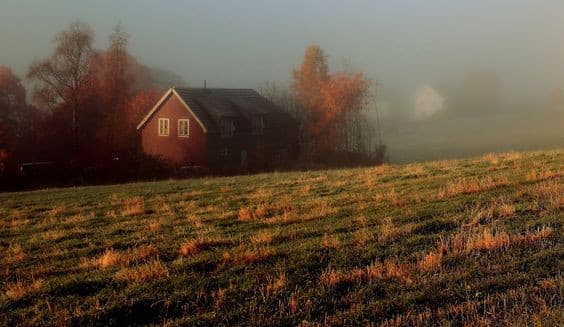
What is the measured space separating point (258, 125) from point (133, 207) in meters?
42.0

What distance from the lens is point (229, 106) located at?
58.8m

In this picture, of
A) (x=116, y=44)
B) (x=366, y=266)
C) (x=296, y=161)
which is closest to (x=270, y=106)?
(x=296, y=161)

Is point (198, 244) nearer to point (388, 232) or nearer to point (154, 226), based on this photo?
point (154, 226)

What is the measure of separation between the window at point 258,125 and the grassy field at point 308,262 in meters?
42.4

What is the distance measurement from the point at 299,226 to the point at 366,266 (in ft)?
13.2

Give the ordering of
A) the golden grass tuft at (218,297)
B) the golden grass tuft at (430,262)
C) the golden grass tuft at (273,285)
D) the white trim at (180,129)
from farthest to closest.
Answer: the white trim at (180,129), the golden grass tuft at (430,262), the golden grass tuft at (273,285), the golden grass tuft at (218,297)

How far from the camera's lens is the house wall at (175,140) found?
54.2 m

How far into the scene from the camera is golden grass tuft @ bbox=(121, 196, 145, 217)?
17.5 m

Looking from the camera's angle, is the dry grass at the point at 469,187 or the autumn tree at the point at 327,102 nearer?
the dry grass at the point at 469,187

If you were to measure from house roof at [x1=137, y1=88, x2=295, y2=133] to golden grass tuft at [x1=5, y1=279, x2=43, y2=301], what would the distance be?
4467 cm

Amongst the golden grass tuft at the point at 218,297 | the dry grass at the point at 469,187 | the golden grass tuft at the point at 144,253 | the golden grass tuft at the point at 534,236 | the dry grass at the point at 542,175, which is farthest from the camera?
the dry grass at the point at 542,175

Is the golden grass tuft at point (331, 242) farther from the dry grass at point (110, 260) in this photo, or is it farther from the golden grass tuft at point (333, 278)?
the dry grass at point (110, 260)

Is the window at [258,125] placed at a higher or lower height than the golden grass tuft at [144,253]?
higher

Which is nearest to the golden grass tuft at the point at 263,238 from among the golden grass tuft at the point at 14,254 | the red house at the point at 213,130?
the golden grass tuft at the point at 14,254
